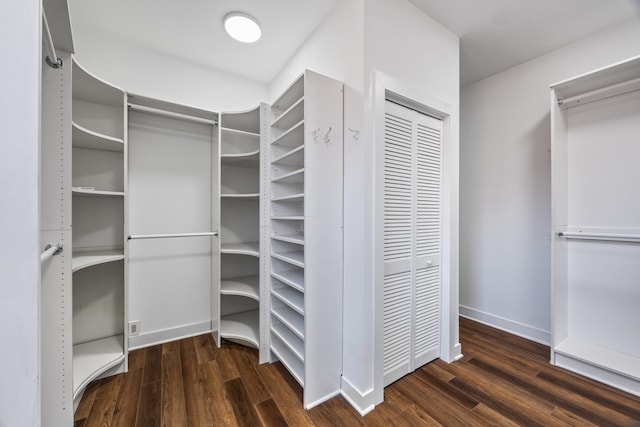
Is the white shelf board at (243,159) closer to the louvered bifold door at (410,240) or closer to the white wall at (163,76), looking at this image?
the white wall at (163,76)

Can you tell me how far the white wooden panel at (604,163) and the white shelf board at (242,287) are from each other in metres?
2.95

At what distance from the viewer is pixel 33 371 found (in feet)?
1.87

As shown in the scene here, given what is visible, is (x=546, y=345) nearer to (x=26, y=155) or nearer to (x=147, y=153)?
(x=26, y=155)

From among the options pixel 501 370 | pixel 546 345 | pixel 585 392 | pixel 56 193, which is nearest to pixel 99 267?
pixel 56 193

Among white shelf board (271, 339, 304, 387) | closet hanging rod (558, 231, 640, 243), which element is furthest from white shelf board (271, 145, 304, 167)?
closet hanging rod (558, 231, 640, 243)

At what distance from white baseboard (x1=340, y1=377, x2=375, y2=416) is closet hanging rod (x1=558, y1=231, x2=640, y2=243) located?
6.83 feet

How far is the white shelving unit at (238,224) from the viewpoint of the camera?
2.35 meters

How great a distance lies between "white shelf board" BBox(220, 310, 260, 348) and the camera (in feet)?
7.10

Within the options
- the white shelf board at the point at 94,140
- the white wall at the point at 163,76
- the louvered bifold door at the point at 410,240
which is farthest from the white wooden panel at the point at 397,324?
the white wall at the point at 163,76

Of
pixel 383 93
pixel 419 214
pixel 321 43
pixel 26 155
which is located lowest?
pixel 419 214

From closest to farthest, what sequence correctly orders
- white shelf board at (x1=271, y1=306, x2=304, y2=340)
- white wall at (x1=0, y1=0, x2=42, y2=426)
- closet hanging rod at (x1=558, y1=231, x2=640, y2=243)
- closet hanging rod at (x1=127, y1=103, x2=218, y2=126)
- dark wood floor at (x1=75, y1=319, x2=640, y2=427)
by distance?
white wall at (x1=0, y1=0, x2=42, y2=426)
dark wood floor at (x1=75, y1=319, x2=640, y2=427)
white shelf board at (x1=271, y1=306, x2=304, y2=340)
closet hanging rod at (x1=558, y1=231, x2=640, y2=243)
closet hanging rod at (x1=127, y1=103, x2=218, y2=126)

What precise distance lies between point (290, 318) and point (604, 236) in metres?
2.55

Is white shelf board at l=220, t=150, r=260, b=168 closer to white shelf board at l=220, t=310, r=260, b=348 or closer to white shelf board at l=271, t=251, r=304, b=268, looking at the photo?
white shelf board at l=271, t=251, r=304, b=268

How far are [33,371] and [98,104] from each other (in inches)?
89.2
